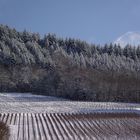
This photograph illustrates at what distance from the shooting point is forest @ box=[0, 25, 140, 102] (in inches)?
1781

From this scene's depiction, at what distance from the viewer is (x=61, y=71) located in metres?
50.9

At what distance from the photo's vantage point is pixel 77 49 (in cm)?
7188

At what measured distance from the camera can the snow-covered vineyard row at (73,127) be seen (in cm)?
1719

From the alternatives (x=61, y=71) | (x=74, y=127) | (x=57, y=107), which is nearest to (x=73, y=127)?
(x=74, y=127)

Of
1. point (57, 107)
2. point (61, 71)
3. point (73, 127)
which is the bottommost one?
point (73, 127)

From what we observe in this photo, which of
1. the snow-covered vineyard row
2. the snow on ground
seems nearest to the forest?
the snow on ground

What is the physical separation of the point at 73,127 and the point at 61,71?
31.2 meters

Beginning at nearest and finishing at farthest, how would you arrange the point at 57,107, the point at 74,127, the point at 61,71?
the point at 74,127
the point at 57,107
the point at 61,71

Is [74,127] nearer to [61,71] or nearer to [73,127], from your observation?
[73,127]

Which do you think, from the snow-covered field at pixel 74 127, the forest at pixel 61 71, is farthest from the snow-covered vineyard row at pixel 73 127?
the forest at pixel 61 71

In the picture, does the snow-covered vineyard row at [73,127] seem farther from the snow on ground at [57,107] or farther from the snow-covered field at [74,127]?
the snow on ground at [57,107]

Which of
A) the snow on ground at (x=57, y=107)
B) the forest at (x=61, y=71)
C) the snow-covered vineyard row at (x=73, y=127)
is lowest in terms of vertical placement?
the snow-covered vineyard row at (x=73, y=127)

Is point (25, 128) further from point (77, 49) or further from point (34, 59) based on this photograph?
point (77, 49)

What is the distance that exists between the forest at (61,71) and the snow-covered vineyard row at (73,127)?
19.1 m
